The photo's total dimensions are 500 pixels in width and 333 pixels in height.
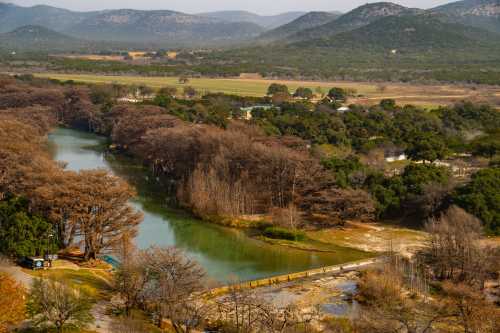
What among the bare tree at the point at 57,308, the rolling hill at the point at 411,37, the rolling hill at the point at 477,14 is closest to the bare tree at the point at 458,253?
the bare tree at the point at 57,308

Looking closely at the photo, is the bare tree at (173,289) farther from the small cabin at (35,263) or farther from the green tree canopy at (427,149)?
the green tree canopy at (427,149)

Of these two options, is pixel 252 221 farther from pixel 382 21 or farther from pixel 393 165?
pixel 382 21

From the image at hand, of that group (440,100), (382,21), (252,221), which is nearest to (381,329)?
(252,221)

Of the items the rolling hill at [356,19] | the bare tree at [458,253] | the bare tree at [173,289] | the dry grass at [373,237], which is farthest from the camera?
the rolling hill at [356,19]

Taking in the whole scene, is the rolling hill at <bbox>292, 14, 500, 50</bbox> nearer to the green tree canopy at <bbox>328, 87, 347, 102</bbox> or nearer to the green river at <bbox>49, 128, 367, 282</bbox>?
the green tree canopy at <bbox>328, 87, 347, 102</bbox>

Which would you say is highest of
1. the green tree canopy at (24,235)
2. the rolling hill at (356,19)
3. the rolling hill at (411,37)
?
the rolling hill at (356,19)

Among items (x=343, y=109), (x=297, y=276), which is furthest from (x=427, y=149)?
(x=343, y=109)

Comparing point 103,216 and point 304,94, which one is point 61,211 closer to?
point 103,216
